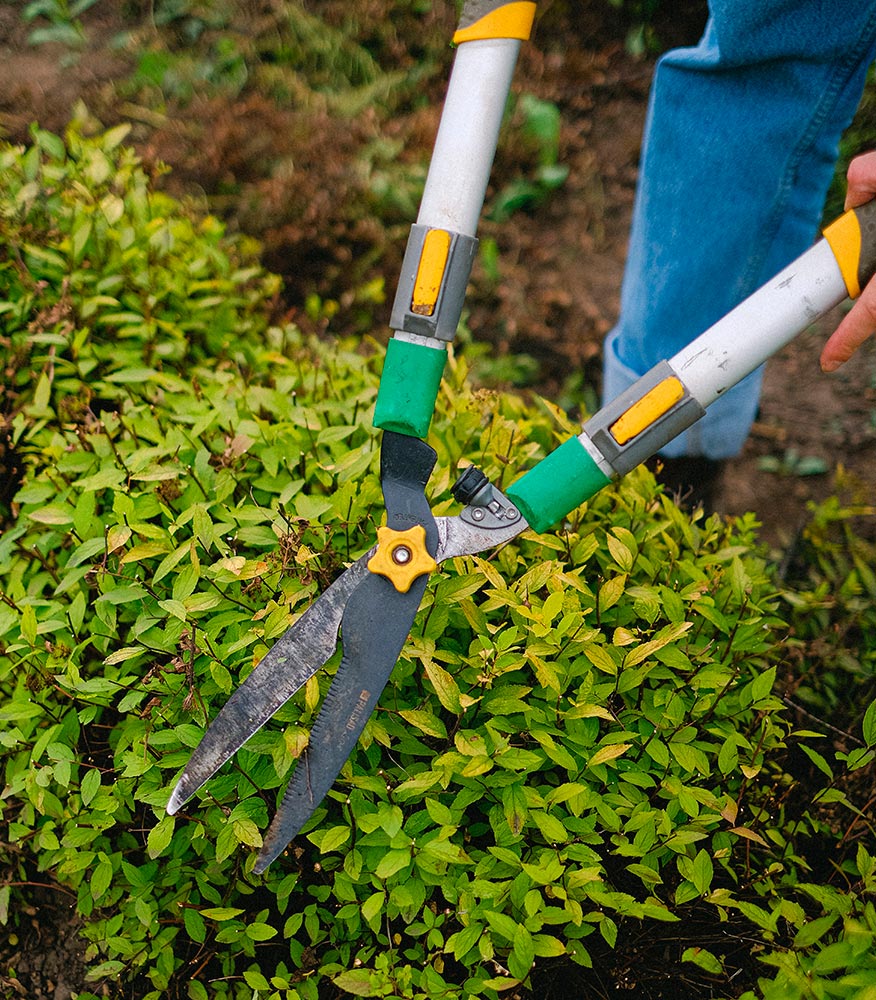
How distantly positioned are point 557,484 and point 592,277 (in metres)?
1.92

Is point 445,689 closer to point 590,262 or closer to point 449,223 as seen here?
point 449,223

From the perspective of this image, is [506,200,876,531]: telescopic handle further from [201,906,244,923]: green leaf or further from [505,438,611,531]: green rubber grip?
[201,906,244,923]: green leaf

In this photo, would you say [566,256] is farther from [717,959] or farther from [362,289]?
[717,959]

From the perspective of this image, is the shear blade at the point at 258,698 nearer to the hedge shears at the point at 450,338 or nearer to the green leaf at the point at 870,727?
the hedge shears at the point at 450,338

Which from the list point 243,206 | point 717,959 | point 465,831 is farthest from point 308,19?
point 717,959

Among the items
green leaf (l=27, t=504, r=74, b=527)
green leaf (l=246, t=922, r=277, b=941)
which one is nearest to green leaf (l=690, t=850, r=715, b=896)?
green leaf (l=246, t=922, r=277, b=941)

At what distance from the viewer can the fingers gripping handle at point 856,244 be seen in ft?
4.68

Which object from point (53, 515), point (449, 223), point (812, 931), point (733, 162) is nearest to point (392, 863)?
point (812, 931)

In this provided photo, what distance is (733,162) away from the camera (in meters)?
2.00

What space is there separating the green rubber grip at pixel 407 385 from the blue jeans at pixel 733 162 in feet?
3.17

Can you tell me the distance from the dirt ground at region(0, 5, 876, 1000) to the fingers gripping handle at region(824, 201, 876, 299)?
1.21 m

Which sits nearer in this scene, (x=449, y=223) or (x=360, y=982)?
(x=360, y=982)

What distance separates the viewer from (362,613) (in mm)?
1381

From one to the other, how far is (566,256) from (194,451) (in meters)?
1.93
